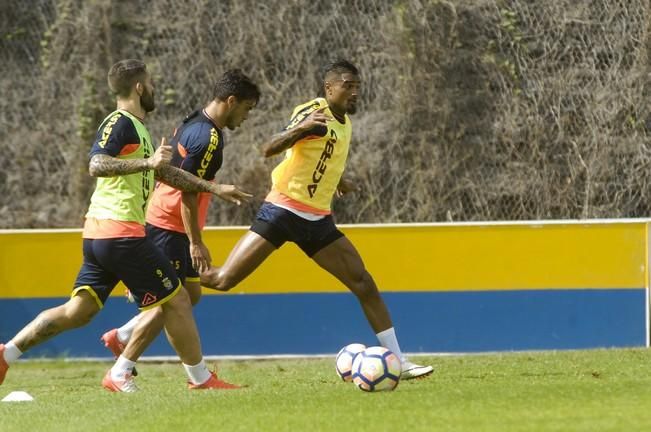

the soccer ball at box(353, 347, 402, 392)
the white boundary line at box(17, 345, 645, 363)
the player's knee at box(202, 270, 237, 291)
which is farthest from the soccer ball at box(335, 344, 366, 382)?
the white boundary line at box(17, 345, 645, 363)

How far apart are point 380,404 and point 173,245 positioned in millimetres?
2722

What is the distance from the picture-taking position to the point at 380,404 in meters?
→ 7.59

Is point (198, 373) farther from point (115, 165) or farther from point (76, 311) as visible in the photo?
point (115, 165)

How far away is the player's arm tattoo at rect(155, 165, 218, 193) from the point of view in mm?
8578

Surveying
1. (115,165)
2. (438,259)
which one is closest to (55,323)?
(115,165)

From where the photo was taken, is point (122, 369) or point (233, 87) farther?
point (233, 87)

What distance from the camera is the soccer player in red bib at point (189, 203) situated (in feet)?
30.2

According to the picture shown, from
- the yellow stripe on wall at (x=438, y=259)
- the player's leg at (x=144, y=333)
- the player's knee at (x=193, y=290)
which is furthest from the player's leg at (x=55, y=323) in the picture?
the yellow stripe on wall at (x=438, y=259)

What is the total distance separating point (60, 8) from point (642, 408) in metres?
11.1

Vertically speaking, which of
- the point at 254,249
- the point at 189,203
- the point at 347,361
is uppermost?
the point at 189,203

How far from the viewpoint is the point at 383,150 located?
1533 cm

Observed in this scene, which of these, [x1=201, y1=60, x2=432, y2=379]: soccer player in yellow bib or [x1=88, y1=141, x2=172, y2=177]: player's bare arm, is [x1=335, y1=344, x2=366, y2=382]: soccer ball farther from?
[x1=88, y1=141, x2=172, y2=177]: player's bare arm

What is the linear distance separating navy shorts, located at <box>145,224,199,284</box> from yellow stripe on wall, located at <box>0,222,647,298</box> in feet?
10.6

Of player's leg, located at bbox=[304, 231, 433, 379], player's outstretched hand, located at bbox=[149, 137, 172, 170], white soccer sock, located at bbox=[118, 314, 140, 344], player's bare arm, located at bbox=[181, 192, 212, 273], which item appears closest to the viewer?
player's outstretched hand, located at bbox=[149, 137, 172, 170]
